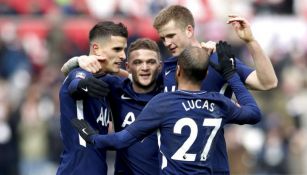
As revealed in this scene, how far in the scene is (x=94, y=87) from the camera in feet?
31.9

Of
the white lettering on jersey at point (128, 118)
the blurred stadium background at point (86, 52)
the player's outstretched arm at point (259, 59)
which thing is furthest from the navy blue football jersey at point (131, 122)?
the blurred stadium background at point (86, 52)

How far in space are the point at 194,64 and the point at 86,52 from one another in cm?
1220

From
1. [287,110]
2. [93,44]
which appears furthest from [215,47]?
[287,110]

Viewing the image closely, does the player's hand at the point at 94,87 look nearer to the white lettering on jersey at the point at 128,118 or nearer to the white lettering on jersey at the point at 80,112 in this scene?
the white lettering on jersey at the point at 80,112

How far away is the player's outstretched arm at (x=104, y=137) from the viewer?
9531 millimetres

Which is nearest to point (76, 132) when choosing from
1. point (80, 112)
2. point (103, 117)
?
point (80, 112)

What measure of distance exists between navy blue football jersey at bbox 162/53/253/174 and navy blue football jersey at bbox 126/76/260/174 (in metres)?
0.47

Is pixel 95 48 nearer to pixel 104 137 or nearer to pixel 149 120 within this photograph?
pixel 104 137

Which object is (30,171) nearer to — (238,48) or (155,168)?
(238,48)

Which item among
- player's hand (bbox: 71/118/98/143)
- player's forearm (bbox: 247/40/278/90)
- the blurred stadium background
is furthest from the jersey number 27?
the blurred stadium background

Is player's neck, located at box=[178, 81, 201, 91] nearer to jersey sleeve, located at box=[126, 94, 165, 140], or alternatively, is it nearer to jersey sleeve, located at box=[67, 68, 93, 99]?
jersey sleeve, located at box=[126, 94, 165, 140]

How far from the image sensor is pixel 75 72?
10219 mm

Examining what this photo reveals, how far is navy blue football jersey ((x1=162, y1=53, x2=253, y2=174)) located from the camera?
10133mm

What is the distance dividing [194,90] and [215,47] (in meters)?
0.86
